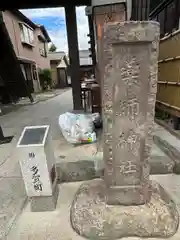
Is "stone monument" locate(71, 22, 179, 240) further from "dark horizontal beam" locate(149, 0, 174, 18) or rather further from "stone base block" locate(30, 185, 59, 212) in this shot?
"dark horizontal beam" locate(149, 0, 174, 18)

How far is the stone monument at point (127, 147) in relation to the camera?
153 centimetres

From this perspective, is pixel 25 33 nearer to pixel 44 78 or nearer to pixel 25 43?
pixel 25 43

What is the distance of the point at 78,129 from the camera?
10.9ft

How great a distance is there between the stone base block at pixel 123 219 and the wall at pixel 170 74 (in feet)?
7.97

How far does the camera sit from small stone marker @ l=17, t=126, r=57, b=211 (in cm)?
189

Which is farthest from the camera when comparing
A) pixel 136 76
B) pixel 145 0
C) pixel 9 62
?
pixel 9 62

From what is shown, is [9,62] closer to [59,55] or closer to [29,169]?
[29,169]

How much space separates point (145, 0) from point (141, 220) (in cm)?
266

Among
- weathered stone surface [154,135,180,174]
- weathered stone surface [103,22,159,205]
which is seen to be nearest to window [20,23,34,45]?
weathered stone surface [154,135,180,174]

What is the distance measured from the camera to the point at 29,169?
6.43 ft

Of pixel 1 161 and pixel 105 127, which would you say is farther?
pixel 1 161

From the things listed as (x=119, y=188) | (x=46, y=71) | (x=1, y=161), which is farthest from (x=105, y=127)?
→ (x=46, y=71)

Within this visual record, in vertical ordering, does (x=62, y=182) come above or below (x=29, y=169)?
below

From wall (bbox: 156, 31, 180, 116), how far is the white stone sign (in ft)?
9.55
